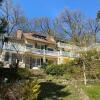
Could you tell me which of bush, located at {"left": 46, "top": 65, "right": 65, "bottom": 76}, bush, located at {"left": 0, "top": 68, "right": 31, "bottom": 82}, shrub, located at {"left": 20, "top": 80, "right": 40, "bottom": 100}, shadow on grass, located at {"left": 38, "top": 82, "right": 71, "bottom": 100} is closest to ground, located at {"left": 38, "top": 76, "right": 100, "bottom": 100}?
shadow on grass, located at {"left": 38, "top": 82, "right": 71, "bottom": 100}

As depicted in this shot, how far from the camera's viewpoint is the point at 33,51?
46344 millimetres

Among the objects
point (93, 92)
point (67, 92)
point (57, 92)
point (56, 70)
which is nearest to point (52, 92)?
point (57, 92)

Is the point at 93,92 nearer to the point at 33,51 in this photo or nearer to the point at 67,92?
the point at 67,92

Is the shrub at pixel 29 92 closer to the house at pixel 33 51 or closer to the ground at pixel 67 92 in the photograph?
the ground at pixel 67 92

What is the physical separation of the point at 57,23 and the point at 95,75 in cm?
3395

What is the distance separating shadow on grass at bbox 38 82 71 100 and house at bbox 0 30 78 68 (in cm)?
1437

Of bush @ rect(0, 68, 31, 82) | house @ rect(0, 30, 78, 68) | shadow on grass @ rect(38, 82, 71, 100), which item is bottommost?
shadow on grass @ rect(38, 82, 71, 100)

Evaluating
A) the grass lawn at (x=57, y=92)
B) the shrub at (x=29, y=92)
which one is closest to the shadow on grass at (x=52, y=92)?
the grass lawn at (x=57, y=92)

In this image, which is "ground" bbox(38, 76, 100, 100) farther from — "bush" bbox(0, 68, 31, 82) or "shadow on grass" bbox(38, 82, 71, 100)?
"bush" bbox(0, 68, 31, 82)

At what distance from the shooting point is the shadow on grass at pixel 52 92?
66.4 feet

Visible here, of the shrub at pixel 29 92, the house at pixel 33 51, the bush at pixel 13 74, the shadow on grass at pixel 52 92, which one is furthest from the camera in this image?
the house at pixel 33 51

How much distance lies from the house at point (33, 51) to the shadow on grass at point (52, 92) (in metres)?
14.4

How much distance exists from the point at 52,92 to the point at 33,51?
82.7ft

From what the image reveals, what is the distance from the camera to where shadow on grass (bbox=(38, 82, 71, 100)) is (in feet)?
66.4
